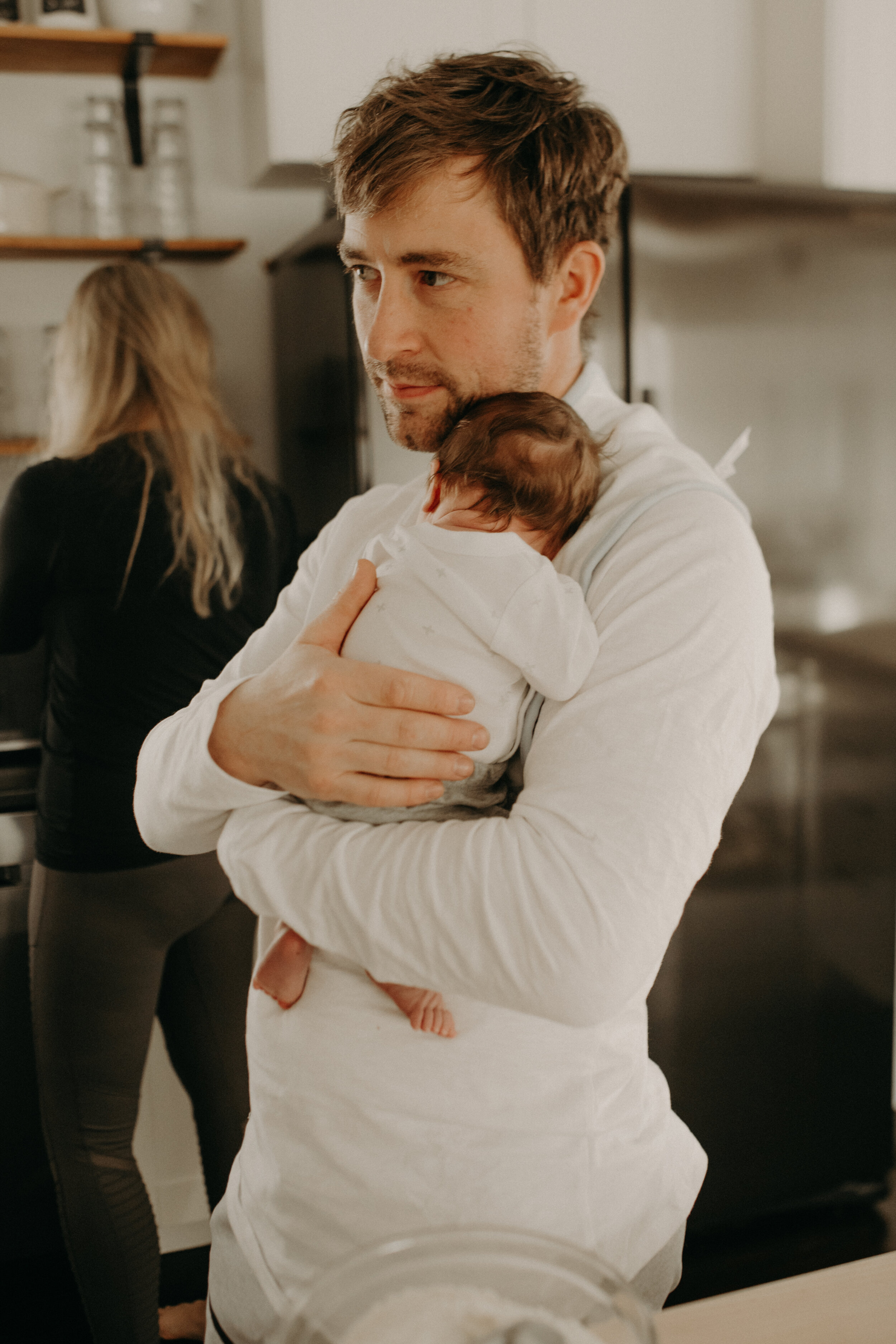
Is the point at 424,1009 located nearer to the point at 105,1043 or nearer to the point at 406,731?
the point at 406,731

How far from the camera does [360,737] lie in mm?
812

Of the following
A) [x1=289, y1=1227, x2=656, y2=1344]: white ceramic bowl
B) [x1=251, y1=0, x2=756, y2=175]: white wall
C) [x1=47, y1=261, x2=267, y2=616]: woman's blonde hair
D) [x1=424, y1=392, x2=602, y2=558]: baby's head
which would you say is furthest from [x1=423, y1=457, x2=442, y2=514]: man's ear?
[x1=251, y1=0, x2=756, y2=175]: white wall

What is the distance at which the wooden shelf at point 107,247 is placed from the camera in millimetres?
2270

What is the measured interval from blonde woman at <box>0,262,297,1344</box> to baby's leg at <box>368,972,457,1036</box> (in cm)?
97

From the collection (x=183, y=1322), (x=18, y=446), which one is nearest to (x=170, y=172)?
(x=18, y=446)

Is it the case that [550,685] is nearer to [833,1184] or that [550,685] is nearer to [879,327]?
[879,327]

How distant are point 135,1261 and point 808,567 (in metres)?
1.65

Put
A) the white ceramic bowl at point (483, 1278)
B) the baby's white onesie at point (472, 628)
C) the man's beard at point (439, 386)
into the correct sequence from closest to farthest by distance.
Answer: the white ceramic bowl at point (483, 1278), the baby's white onesie at point (472, 628), the man's beard at point (439, 386)

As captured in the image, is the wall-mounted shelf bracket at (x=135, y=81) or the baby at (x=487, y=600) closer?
the baby at (x=487, y=600)

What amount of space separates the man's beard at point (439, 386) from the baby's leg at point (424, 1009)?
18.6 inches

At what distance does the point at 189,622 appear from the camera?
1.73 meters

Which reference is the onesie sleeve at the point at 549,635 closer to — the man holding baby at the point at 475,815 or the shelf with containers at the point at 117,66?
the man holding baby at the point at 475,815

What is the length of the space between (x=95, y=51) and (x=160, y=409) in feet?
3.44

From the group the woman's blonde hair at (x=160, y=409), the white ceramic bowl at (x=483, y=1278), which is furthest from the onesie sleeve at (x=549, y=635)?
the woman's blonde hair at (x=160, y=409)
